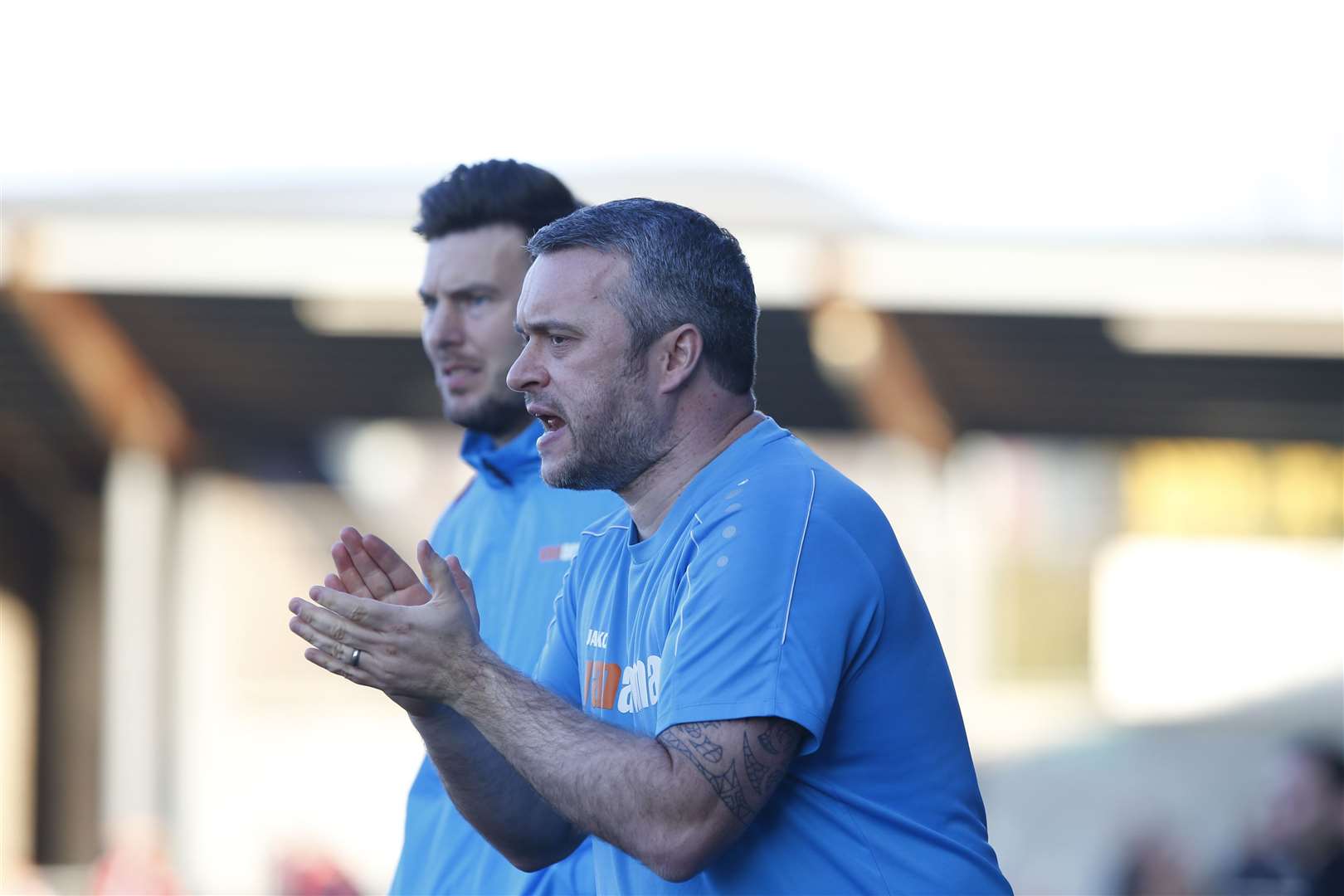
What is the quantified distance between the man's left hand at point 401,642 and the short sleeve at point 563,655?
18.6 inches

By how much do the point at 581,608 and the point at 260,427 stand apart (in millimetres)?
12831

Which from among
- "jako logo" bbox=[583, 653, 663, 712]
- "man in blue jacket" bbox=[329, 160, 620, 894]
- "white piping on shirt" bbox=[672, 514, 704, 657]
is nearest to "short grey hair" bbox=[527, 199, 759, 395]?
"white piping on shirt" bbox=[672, 514, 704, 657]

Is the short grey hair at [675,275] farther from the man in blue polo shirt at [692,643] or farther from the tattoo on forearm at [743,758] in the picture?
the tattoo on forearm at [743,758]

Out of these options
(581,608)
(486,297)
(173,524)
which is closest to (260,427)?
(173,524)

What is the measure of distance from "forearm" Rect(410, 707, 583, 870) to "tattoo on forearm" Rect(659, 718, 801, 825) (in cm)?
67

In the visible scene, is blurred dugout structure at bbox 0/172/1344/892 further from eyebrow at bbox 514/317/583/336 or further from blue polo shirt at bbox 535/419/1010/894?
blue polo shirt at bbox 535/419/1010/894

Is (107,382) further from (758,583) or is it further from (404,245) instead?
(758,583)

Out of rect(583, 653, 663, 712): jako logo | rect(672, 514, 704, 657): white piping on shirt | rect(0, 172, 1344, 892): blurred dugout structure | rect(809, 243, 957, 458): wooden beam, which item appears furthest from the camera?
rect(0, 172, 1344, 892): blurred dugout structure

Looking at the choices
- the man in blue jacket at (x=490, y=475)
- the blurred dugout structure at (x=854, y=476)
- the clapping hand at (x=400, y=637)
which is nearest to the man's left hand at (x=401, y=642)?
the clapping hand at (x=400, y=637)

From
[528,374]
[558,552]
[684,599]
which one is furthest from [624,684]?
[558,552]

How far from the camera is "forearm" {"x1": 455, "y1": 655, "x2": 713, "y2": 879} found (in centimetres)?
214

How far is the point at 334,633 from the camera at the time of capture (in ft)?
7.76

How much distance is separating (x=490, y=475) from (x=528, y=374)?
45.1 inches

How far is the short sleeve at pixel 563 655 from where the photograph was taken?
111 inches
